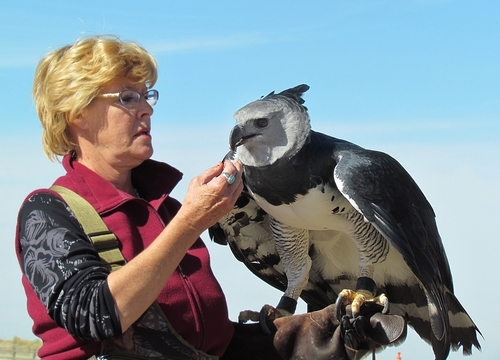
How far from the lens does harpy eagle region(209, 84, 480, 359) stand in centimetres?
377

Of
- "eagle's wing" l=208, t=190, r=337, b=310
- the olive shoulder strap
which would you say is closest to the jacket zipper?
the olive shoulder strap

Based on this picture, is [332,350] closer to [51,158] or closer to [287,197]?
[287,197]

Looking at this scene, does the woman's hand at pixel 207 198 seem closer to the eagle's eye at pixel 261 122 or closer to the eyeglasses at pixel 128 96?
the eyeglasses at pixel 128 96

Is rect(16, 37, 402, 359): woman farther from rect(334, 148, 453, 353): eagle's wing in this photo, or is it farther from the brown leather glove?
rect(334, 148, 453, 353): eagle's wing

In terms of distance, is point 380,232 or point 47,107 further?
point 380,232

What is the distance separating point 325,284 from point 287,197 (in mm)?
926

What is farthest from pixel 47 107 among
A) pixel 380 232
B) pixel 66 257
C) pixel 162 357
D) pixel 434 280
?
pixel 434 280

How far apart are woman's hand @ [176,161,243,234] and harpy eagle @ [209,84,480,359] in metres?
1.15

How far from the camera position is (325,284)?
14.9 feet

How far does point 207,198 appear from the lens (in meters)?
2.51

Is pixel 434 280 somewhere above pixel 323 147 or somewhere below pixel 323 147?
below

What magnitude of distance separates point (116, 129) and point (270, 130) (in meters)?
1.19

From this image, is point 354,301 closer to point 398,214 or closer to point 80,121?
point 398,214

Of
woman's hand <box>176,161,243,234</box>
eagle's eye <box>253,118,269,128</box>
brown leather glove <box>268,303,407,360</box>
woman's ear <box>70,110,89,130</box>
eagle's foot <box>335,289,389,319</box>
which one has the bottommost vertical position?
brown leather glove <box>268,303,407,360</box>
